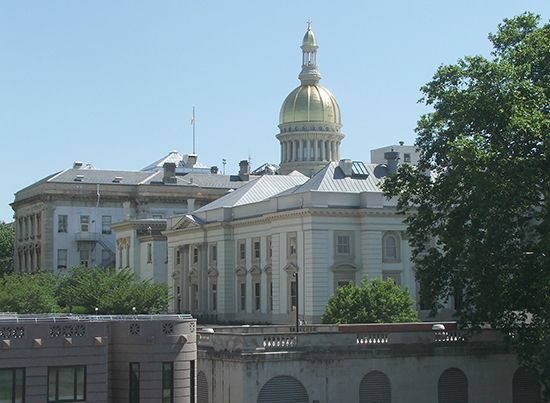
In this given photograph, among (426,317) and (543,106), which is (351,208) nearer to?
(426,317)

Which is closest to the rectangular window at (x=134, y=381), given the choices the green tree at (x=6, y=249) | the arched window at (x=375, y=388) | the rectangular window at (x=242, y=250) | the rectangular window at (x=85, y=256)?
the arched window at (x=375, y=388)

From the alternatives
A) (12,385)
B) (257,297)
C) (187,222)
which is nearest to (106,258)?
(187,222)

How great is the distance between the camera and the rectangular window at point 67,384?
37.2 metres

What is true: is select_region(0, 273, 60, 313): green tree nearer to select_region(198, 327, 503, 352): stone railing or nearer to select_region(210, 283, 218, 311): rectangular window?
select_region(210, 283, 218, 311): rectangular window

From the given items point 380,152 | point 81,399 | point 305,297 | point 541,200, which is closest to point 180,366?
point 81,399

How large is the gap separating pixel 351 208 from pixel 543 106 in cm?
3211

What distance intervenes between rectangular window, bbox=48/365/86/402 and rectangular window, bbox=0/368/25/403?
2.91ft

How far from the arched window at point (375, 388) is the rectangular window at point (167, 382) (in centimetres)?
1077

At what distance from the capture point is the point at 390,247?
8119cm

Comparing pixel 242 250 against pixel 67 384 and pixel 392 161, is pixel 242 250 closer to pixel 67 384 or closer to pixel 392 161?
pixel 392 161

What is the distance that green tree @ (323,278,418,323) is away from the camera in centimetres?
6281

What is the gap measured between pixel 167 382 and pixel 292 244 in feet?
143

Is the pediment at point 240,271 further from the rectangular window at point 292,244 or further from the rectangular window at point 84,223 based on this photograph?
the rectangular window at point 84,223

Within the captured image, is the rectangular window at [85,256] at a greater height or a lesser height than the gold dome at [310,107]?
lesser
